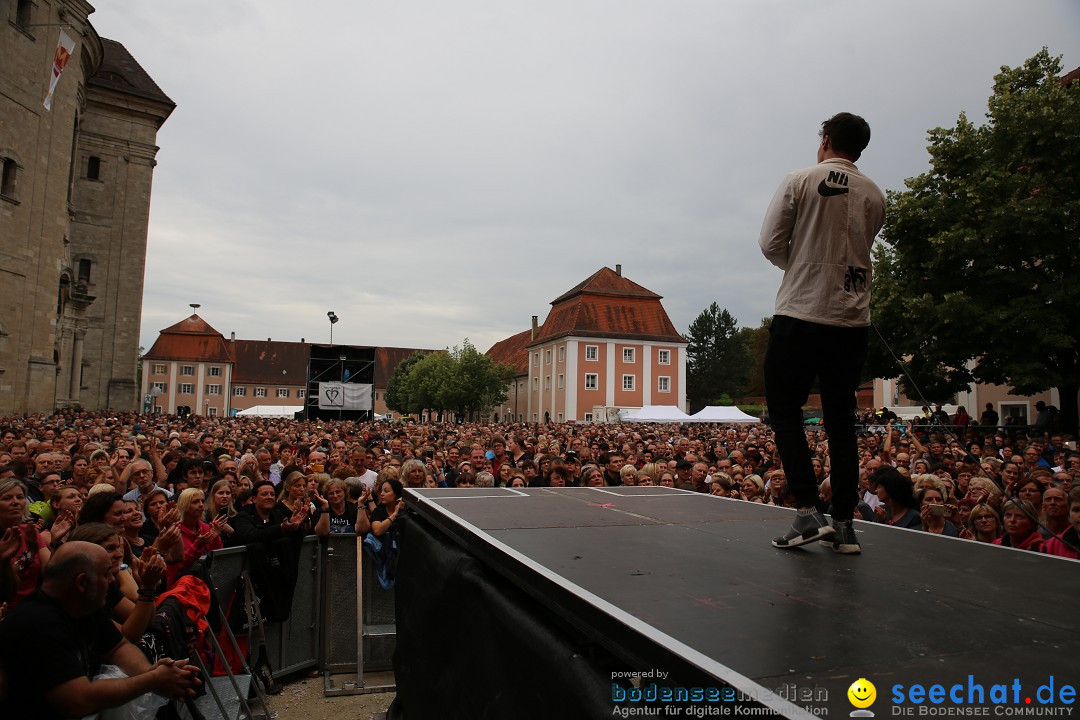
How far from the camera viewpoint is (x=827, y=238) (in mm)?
3066

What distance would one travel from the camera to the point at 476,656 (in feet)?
9.54

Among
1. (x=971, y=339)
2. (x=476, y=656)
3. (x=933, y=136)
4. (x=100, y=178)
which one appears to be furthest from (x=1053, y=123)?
(x=100, y=178)

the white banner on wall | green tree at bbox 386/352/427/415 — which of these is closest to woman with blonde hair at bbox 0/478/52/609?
the white banner on wall

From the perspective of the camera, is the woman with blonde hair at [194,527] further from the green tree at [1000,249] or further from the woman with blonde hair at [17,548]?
the green tree at [1000,249]

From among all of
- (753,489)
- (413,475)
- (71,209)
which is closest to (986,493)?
(753,489)

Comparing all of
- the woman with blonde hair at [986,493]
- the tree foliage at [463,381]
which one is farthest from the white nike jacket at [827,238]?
the tree foliage at [463,381]

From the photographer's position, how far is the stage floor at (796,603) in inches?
64.6

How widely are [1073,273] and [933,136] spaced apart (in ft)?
17.7

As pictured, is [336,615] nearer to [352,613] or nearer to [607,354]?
[352,613]

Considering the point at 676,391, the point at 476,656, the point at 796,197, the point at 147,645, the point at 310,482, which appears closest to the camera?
the point at 476,656

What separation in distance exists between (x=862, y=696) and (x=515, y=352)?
259ft

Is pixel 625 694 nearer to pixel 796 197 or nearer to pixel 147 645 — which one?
pixel 796 197

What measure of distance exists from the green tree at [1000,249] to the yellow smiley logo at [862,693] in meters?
18.8

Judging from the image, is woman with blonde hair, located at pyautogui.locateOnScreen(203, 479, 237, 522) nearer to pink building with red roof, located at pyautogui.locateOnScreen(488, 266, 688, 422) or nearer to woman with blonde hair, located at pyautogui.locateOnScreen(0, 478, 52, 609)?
woman with blonde hair, located at pyautogui.locateOnScreen(0, 478, 52, 609)
